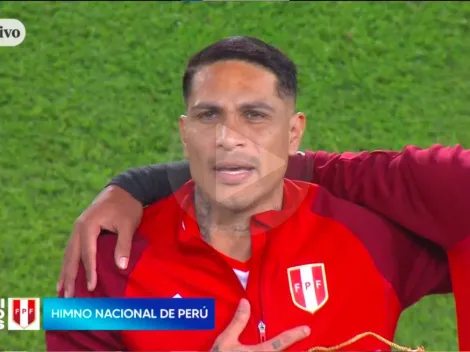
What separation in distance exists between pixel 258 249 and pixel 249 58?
39 centimetres

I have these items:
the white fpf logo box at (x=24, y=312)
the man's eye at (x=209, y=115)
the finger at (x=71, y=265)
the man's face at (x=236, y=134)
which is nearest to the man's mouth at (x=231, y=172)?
the man's face at (x=236, y=134)

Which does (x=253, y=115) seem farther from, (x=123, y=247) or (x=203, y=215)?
(x=123, y=247)

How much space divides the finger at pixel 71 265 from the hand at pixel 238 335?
0.33 meters

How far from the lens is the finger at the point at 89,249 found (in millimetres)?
2023

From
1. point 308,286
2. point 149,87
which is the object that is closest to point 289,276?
point 308,286

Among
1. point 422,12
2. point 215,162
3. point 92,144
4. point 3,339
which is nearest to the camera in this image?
point 215,162

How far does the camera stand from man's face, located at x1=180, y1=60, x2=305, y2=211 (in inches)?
77.3

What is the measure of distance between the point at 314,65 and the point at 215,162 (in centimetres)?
232

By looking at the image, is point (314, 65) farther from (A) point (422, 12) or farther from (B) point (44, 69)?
(B) point (44, 69)

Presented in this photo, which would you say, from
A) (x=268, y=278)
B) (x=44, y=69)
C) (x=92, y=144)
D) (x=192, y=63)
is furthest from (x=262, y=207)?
(x=44, y=69)

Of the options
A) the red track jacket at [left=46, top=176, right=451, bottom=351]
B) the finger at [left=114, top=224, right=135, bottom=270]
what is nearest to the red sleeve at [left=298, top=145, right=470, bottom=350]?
the red track jacket at [left=46, top=176, right=451, bottom=351]

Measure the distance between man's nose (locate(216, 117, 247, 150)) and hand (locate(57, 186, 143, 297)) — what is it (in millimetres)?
294

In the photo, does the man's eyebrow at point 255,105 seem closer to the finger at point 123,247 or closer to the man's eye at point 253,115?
the man's eye at point 253,115

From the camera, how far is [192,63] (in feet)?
6.81
